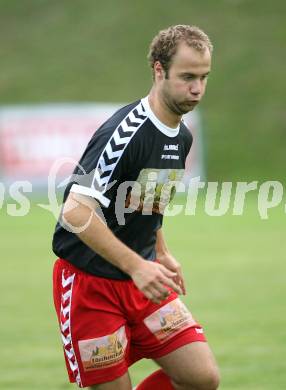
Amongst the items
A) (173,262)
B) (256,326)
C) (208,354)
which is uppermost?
(173,262)

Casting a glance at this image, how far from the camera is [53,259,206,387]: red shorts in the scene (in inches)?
206

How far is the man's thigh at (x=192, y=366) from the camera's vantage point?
205 inches

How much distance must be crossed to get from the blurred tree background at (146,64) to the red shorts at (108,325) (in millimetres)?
20075

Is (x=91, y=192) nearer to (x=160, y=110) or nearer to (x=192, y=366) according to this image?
(x=160, y=110)

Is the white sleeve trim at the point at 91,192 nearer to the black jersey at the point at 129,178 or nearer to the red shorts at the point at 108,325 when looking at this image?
the black jersey at the point at 129,178

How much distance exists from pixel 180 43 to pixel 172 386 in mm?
1780

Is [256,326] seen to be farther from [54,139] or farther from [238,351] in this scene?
[54,139]

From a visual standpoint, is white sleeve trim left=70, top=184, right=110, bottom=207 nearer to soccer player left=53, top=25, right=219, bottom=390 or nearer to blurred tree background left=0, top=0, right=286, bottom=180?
soccer player left=53, top=25, right=219, bottom=390

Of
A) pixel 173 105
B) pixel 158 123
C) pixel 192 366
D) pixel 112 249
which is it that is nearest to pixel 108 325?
pixel 192 366

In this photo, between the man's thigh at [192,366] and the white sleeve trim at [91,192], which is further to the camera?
the man's thigh at [192,366]

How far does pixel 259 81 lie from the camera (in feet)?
96.4

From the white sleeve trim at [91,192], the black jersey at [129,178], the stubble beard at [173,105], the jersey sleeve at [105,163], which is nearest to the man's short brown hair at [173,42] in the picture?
the stubble beard at [173,105]

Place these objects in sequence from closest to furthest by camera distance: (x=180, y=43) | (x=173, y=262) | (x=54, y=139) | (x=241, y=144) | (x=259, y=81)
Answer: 1. (x=180, y=43)
2. (x=173, y=262)
3. (x=54, y=139)
4. (x=241, y=144)
5. (x=259, y=81)

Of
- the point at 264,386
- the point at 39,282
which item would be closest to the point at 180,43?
the point at 264,386
